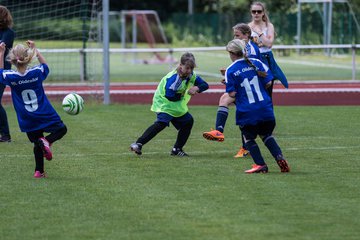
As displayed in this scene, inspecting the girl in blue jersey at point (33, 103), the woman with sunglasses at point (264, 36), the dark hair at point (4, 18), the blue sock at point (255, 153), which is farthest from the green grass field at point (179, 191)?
the dark hair at point (4, 18)

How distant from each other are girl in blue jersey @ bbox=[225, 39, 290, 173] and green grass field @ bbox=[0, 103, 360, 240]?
251mm

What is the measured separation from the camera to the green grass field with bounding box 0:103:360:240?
7.66 meters

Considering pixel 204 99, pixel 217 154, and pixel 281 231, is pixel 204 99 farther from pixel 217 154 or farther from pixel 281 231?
pixel 281 231

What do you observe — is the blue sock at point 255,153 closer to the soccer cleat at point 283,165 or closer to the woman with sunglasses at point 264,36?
the soccer cleat at point 283,165

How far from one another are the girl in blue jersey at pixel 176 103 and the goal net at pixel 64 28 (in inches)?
378

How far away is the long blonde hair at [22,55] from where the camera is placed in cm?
1023

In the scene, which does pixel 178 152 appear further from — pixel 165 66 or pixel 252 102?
pixel 165 66

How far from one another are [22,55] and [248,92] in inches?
95.2

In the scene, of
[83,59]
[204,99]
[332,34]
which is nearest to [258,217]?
[204,99]

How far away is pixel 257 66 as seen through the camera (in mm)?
10492

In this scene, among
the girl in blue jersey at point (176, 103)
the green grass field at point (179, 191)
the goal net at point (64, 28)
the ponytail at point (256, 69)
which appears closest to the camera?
the green grass field at point (179, 191)

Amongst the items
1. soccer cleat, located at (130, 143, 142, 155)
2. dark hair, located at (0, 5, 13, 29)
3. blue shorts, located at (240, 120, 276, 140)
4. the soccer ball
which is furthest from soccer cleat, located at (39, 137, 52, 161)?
dark hair, located at (0, 5, 13, 29)

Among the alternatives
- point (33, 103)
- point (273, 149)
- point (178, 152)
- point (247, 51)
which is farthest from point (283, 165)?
point (33, 103)

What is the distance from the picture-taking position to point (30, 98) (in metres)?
10.4
